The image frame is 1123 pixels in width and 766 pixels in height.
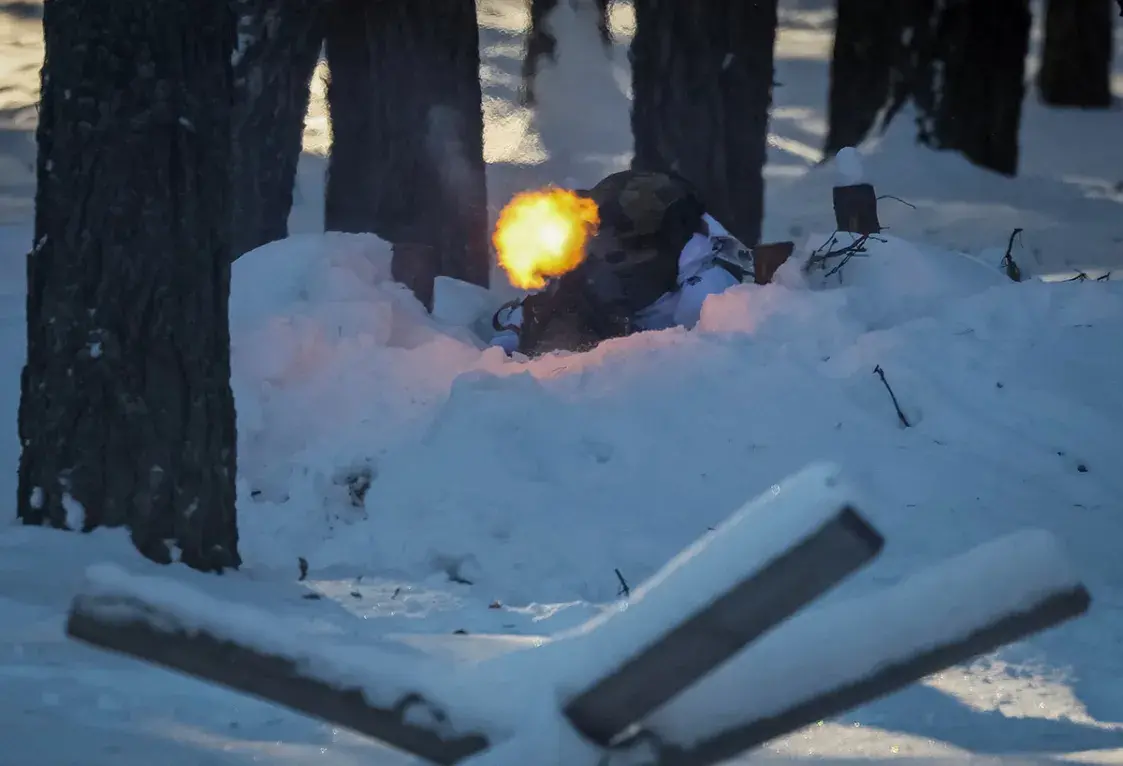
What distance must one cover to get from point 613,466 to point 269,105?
4.63 metres

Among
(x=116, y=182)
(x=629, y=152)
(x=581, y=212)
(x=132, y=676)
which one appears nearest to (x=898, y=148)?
(x=629, y=152)

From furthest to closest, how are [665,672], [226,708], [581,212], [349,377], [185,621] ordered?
1. [581,212]
2. [349,377]
3. [226,708]
4. [185,621]
5. [665,672]

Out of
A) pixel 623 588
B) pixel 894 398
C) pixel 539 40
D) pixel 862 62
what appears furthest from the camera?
pixel 539 40

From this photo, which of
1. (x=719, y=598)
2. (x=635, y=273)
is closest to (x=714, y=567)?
(x=719, y=598)

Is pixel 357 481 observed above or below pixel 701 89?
below

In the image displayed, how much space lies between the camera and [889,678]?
179cm

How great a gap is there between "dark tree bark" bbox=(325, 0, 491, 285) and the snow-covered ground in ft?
7.92

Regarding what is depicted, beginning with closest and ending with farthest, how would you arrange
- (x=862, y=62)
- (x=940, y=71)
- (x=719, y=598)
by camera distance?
1. (x=719, y=598)
2. (x=940, y=71)
3. (x=862, y=62)

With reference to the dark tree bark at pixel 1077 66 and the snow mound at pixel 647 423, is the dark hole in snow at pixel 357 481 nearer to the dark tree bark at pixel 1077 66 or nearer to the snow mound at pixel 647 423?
the snow mound at pixel 647 423

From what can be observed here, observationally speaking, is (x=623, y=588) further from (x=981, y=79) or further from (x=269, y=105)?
(x=981, y=79)

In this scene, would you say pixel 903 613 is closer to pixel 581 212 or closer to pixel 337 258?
pixel 337 258

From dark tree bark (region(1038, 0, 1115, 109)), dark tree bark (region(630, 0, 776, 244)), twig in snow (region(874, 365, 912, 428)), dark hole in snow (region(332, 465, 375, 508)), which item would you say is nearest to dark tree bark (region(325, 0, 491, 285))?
dark tree bark (region(630, 0, 776, 244))

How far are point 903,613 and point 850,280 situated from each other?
5640 millimetres

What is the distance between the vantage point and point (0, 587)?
12.3ft
